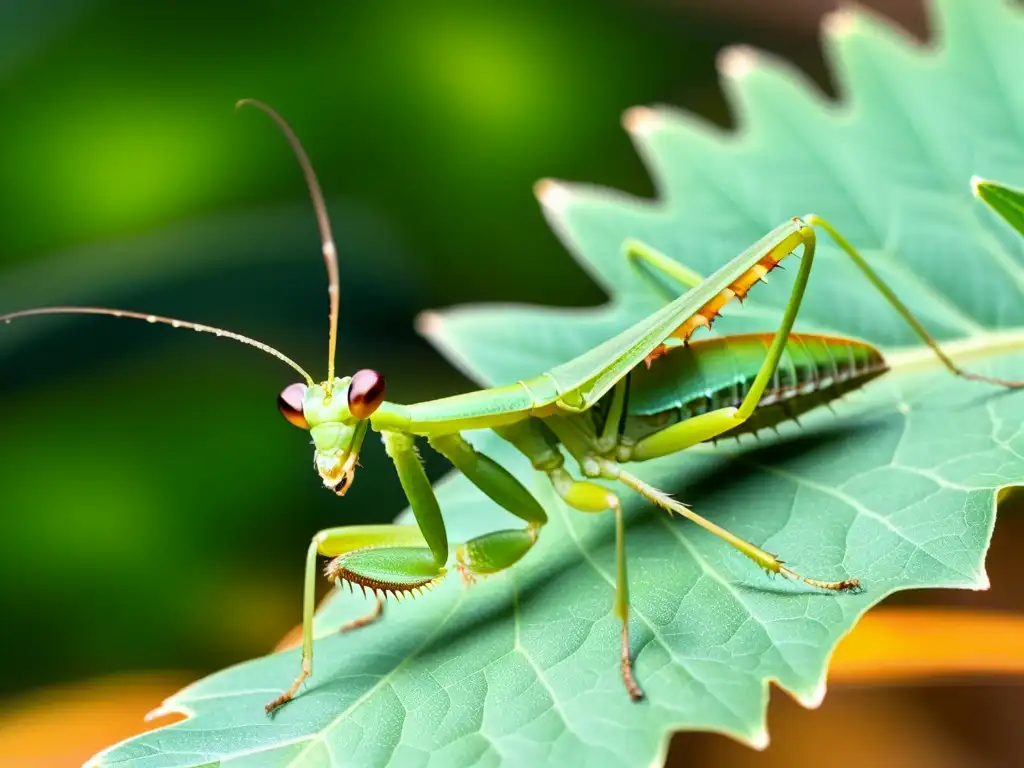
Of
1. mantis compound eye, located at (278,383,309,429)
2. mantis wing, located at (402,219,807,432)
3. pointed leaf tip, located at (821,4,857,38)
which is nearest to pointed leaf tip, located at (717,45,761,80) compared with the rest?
pointed leaf tip, located at (821,4,857,38)

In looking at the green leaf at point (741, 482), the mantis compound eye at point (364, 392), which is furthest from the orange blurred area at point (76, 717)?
the mantis compound eye at point (364, 392)

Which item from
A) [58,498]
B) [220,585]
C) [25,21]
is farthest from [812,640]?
[25,21]

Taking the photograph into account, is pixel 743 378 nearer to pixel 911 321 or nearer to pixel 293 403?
pixel 911 321

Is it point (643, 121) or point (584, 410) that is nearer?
point (584, 410)

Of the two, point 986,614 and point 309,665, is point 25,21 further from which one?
point 986,614

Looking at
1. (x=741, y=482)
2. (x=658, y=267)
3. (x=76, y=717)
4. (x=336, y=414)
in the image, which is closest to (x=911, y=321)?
(x=741, y=482)

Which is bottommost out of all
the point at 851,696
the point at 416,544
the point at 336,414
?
the point at 851,696
